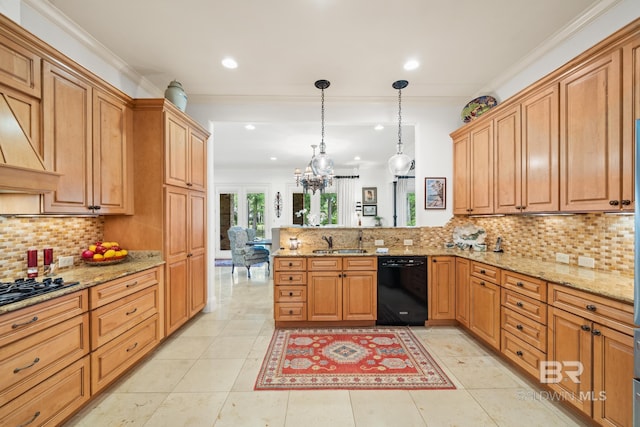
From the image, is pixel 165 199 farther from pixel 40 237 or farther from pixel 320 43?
pixel 320 43

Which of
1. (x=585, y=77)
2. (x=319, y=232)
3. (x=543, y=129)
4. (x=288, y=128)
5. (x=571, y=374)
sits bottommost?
(x=571, y=374)

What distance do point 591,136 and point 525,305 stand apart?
1306mm

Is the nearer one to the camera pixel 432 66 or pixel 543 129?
pixel 543 129

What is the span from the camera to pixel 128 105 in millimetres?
2523

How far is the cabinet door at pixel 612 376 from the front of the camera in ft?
4.52

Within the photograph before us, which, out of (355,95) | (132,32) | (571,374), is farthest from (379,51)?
(571,374)

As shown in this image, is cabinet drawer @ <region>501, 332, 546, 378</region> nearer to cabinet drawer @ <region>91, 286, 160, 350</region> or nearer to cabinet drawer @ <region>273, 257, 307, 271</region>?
cabinet drawer @ <region>273, 257, 307, 271</region>

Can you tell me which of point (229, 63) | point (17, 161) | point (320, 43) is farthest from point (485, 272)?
point (17, 161)

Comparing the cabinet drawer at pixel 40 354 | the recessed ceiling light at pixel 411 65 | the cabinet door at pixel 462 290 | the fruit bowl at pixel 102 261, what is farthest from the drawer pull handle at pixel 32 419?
the recessed ceiling light at pixel 411 65

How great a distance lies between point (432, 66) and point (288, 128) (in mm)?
2565

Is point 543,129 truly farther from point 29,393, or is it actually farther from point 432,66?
point 29,393

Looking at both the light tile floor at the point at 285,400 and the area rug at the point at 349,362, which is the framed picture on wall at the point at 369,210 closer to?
the area rug at the point at 349,362

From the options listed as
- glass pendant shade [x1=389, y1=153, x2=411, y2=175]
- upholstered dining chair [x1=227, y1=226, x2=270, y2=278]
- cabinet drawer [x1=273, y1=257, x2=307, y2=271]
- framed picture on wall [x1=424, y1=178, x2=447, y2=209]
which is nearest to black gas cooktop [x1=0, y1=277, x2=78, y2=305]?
cabinet drawer [x1=273, y1=257, x2=307, y2=271]

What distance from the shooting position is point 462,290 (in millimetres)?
2936
